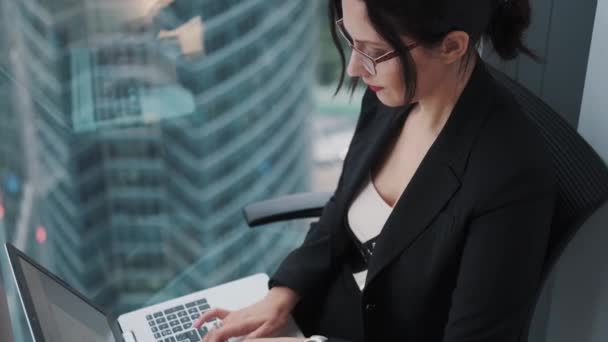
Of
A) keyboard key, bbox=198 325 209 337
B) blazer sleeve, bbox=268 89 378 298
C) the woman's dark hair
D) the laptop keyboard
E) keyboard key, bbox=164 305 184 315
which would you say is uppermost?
the woman's dark hair

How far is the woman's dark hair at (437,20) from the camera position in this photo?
86cm

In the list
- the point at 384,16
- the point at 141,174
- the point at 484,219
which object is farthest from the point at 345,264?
the point at 141,174

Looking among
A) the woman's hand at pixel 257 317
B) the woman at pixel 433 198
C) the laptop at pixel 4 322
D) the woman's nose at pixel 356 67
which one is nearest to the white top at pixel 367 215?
the woman at pixel 433 198

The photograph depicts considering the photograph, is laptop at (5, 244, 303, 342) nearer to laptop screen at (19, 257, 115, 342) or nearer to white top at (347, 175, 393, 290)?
laptop screen at (19, 257, 115, 342)

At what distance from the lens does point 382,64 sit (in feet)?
3.10

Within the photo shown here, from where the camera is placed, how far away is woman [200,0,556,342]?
0.91 metres

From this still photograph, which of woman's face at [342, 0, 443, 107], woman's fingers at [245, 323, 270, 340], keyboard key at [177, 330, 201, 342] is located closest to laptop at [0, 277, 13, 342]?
keyboard key at [177, 330, 201, 342]

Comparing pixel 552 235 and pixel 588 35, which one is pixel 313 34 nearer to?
pixel 588 35

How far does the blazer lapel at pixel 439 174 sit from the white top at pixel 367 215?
0.07 meters

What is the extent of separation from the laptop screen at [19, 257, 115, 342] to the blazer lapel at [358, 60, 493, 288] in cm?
47

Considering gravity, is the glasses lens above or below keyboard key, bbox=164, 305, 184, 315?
above

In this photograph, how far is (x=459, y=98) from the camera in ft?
3.31

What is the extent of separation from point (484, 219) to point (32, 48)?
1.01 m

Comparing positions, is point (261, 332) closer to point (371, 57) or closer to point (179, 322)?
point (179, 322)
